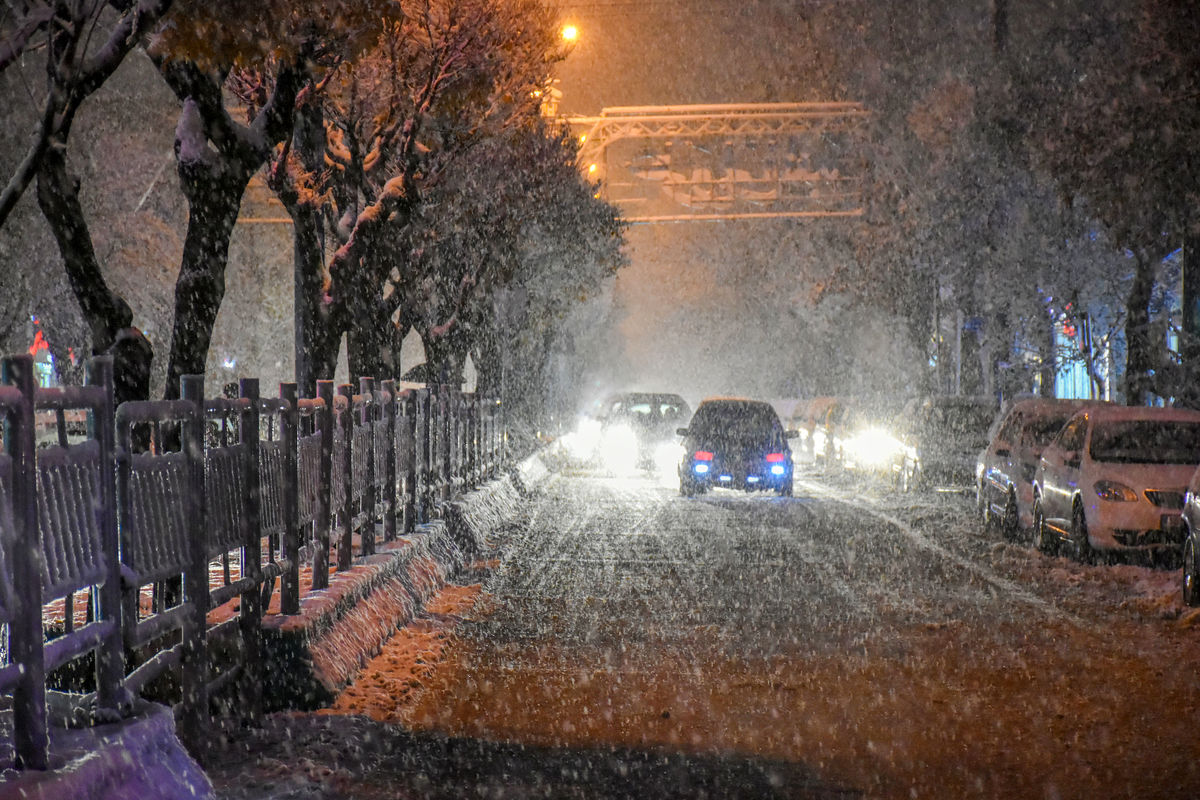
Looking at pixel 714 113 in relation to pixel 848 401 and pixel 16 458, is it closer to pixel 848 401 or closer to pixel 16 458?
pixel 848 401

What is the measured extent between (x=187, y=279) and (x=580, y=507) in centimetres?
1318

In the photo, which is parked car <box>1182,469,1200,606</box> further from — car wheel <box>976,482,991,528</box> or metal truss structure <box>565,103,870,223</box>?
metal truss structure <box>565,103,870,223</box>

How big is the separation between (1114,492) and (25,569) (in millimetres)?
12103

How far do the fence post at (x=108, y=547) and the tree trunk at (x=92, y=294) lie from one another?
4.35 m

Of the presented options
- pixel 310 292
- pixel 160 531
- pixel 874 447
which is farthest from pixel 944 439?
pixel 160 531

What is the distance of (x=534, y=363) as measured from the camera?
51125 millimetres

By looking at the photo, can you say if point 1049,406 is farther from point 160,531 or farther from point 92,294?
point 160,531

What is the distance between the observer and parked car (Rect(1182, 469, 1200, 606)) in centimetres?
1143

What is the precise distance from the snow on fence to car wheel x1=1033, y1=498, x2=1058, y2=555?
812cm

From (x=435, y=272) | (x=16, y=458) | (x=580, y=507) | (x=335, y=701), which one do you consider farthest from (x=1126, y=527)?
(x=435, y=272)

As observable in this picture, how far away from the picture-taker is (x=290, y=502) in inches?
332

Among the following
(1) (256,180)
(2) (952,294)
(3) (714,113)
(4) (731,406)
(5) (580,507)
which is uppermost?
(3) (714,113)

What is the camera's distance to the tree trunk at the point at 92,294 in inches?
375

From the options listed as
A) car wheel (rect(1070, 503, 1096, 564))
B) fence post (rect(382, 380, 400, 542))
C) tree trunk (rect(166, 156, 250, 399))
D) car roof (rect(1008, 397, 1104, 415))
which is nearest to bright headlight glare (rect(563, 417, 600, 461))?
car roof (rect(1008, 397, 1104, 415))
